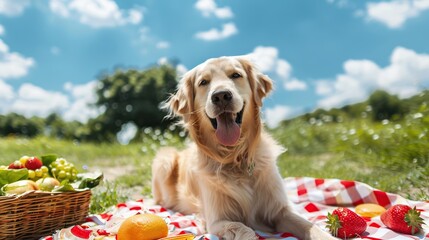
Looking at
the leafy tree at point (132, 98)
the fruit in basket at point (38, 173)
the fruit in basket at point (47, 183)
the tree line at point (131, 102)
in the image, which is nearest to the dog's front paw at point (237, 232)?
the fruit in basket at point (47, 183)

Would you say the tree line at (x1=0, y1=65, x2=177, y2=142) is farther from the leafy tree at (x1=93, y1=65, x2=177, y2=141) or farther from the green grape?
the green grape

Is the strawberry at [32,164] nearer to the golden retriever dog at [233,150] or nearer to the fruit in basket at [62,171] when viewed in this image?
the fruit in basket at [62,171]

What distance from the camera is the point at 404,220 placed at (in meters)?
3.01

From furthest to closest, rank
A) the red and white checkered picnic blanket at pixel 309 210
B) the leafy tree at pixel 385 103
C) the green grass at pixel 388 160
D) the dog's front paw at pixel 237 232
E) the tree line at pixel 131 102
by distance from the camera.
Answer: the leafy tree at pixel 385 103 → the tree line at pixel 131 102 → the green grass at pixel 388 160 → the red and white checkered picnic blanket at pixel 309 210 → the dog's front paw at pixel 237 232

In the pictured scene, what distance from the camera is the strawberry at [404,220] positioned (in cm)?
297

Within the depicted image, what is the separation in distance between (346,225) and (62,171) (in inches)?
103

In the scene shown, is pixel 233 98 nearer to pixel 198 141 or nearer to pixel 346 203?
pixel 198 141

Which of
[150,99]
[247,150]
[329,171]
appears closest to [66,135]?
[150,99]

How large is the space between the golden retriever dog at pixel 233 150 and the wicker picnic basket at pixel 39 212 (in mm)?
1157

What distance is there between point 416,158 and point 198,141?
3.35m

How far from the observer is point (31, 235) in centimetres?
335

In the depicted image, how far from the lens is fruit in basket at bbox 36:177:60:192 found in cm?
347

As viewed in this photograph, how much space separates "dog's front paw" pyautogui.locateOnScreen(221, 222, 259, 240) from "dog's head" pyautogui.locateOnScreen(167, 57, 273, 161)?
66 cm

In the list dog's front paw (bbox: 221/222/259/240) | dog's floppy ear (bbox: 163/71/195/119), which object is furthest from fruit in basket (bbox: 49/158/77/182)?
dog's front paw (bbox: 221/222/259/240)
